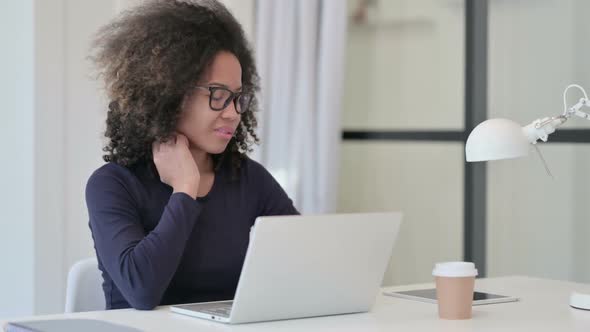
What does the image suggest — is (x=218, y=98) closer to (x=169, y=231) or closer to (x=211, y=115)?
(x=211, y=115)

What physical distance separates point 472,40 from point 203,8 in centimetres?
142

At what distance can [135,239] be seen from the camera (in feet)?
6.18

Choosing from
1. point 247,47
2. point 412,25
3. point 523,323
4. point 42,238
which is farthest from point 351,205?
point 523,323

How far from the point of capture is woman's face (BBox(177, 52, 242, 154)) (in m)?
2.09

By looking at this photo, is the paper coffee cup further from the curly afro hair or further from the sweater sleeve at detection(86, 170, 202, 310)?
the curly afro hair

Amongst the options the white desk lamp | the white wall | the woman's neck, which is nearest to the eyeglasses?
the woman's neck

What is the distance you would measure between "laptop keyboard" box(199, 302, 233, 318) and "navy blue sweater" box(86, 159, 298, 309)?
0.11m

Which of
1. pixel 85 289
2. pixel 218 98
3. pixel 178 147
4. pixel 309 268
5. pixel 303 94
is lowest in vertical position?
pixel 85 289

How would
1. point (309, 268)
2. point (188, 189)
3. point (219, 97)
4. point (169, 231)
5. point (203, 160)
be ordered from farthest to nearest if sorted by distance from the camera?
1. point (203, 160)
2. point (219, 97)
3. point (188, 189)
4. point (169, 231)
5. point (309, 268)

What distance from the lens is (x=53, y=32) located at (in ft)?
10.8

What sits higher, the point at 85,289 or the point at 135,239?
the point at 135,239

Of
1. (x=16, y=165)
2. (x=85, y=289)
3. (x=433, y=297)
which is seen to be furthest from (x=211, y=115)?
(x=16, y=165)

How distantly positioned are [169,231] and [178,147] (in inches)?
10.4

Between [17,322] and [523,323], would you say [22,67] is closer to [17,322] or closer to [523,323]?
[17,322]
